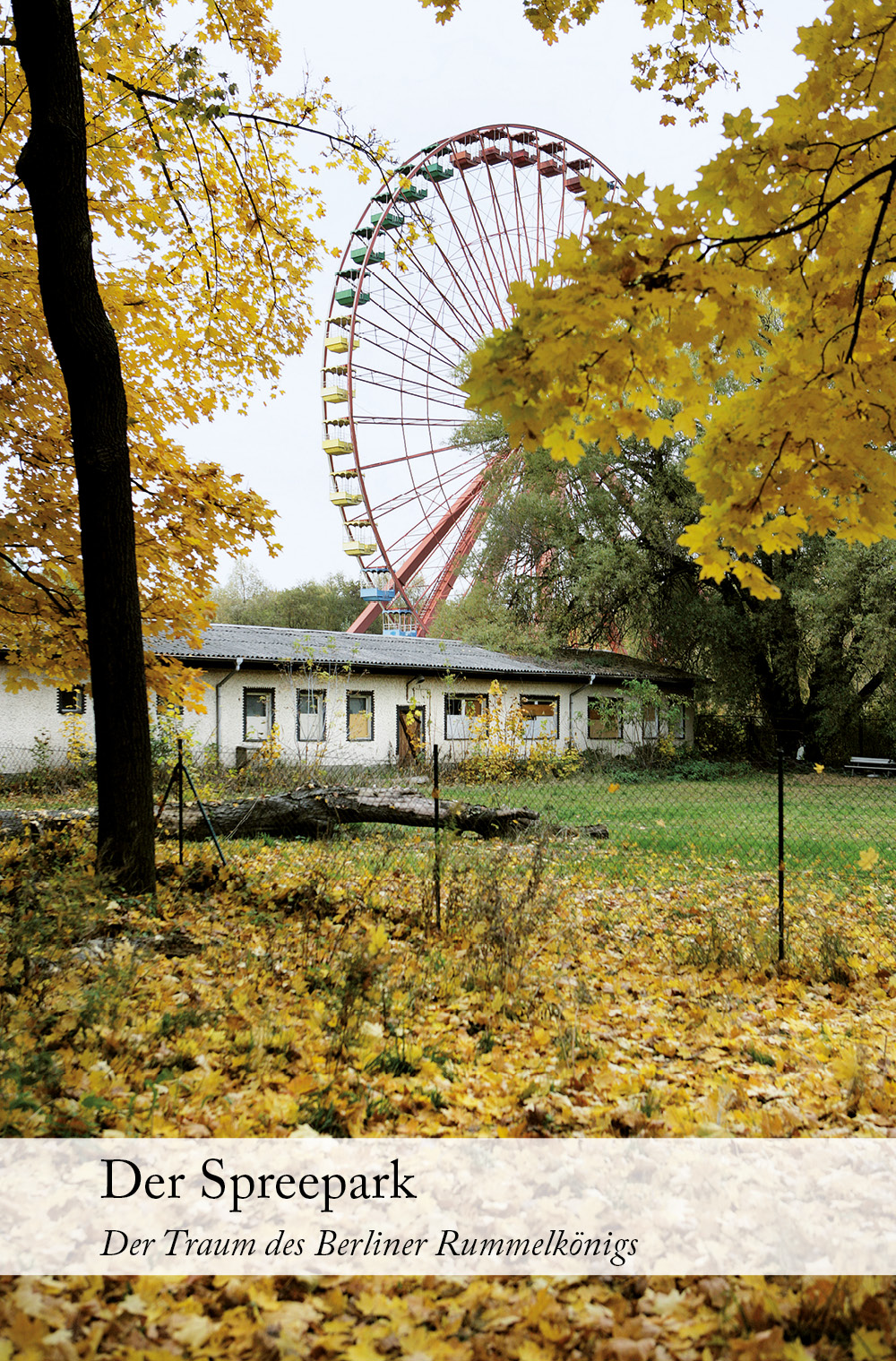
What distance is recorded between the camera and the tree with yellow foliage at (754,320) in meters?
2.52

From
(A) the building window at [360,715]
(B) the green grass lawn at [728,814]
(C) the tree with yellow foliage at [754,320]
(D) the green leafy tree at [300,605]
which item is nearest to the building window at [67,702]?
(A) the building window at [360,715]

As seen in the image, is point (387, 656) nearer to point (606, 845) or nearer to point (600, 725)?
point (600, 725)

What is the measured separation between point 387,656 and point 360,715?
168 centimetres

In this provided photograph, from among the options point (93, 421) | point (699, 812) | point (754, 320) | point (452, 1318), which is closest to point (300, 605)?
point (699, 812)

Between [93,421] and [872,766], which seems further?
[872,766]

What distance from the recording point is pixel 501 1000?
3.92 metres

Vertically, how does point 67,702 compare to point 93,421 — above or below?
below

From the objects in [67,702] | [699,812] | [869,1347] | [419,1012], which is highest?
[67,702]

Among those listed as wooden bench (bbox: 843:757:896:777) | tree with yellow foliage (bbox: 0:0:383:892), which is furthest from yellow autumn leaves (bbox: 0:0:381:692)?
wooden bench (bbox: 843:757:896:777)

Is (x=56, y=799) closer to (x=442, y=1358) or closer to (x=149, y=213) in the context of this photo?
(x=149, y=213)

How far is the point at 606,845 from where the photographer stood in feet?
30.6

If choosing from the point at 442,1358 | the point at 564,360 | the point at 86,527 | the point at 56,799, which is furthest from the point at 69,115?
the point at 56,799

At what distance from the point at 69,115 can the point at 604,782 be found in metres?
15.3

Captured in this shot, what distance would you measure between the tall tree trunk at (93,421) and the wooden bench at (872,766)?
20.0m
